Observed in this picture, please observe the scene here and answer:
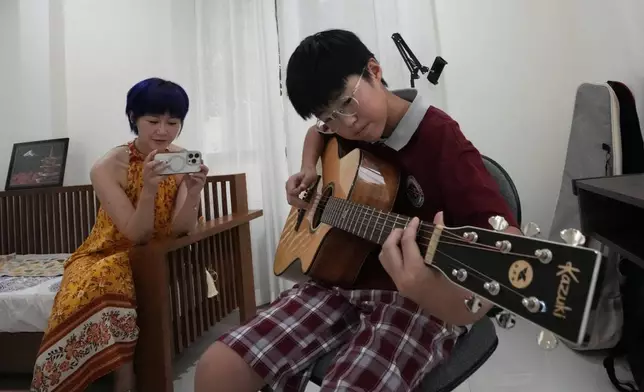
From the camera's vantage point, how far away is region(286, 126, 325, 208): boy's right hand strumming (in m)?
1.10

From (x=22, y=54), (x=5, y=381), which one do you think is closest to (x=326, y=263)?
(x=5, y=381)

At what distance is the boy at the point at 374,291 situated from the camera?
64 cm

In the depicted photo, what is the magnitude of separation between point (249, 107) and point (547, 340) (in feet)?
6.38

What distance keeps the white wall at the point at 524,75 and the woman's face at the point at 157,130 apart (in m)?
1.27

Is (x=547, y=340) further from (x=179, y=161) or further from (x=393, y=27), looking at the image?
(x=393, y=27)

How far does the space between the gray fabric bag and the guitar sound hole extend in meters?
0.92

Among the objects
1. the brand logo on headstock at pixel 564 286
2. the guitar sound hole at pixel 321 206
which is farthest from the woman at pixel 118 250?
the brand logo on headstock at pixel 564 286

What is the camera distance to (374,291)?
0.82 metres

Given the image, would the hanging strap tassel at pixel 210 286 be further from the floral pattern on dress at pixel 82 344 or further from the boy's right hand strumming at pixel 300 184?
the boy's right hand strumming at pixel 300 184

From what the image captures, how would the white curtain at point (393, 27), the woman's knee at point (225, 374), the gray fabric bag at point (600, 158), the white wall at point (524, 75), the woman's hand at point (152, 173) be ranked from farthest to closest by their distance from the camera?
the white curtain at point (393, 27) → the white wall at point (524, 75) → the gray fabric bag at point (600, 158) → the woman's hand at point (152, 173) → the woman's knee at point (225, 374)

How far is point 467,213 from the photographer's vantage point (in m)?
0.66

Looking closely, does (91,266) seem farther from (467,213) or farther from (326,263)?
(467,213)

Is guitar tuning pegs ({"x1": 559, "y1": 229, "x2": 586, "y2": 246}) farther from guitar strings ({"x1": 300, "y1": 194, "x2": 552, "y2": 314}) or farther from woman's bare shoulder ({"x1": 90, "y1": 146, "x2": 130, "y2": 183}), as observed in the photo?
woman's bare shoulder ({"x1": 90, "y1": 146, "x2": 130, "y2": 183})

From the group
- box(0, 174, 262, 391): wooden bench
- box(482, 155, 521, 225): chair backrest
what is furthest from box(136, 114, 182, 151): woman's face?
box(482, 155, 521, 225): chair backrest
